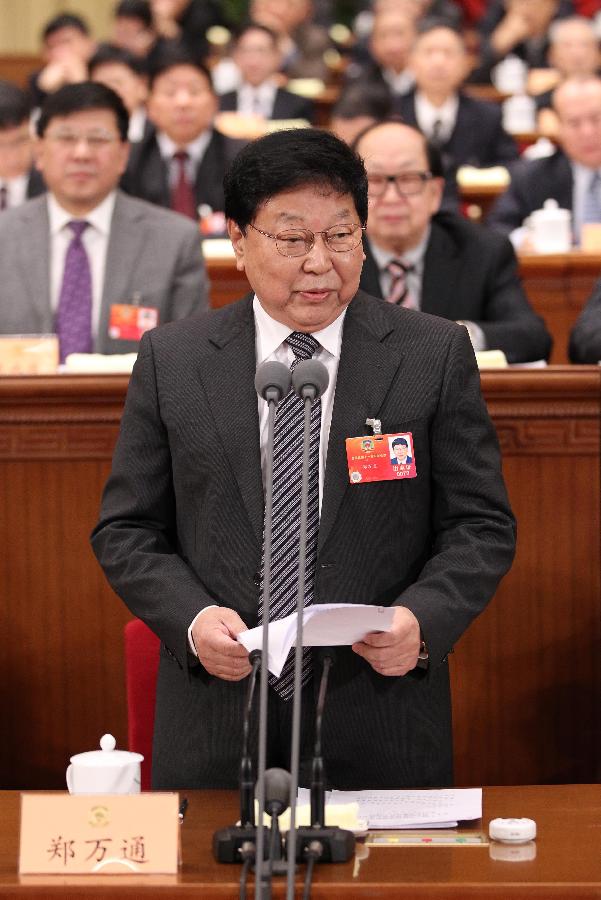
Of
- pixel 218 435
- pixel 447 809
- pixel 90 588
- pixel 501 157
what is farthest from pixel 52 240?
pixel 501 157

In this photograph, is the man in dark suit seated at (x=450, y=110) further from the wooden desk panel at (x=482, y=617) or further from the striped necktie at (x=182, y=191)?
the wooden desk panel at (x=482, y=617)

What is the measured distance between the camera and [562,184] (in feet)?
19.8

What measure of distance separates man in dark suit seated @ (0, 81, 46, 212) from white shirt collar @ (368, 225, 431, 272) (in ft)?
7.10

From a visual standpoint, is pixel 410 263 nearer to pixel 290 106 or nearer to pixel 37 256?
pixel 37 256

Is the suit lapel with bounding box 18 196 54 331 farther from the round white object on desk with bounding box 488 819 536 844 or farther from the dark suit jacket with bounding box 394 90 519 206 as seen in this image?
the dark suit jacket with bounding box 394 90 519 206

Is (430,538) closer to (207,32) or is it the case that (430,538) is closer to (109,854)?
(109,854)

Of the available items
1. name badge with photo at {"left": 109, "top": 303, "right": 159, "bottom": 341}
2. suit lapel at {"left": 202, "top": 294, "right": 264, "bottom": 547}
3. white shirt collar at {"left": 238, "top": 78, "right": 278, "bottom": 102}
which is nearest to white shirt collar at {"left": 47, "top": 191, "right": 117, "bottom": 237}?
name badge with photo at {"left": 109, "top": 303, "right": 159, "bottom": 341}

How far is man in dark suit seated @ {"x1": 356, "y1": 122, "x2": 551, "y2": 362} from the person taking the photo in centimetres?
378

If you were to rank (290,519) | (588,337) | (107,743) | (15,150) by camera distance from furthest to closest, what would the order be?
(15,150), (588,337), (290,519), (107,743)

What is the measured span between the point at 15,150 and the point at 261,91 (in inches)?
113

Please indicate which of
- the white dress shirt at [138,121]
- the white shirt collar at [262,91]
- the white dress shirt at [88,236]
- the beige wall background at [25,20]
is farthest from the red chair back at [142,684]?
the beige wall background at [25,20]

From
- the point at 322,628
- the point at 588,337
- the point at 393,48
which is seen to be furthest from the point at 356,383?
the point at 393,48

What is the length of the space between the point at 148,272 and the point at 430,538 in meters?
1.93

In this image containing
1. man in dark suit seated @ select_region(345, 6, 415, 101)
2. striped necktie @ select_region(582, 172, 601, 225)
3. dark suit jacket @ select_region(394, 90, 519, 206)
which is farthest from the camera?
man in dark suit seated @ select_region(345, 6, 415, 101)
